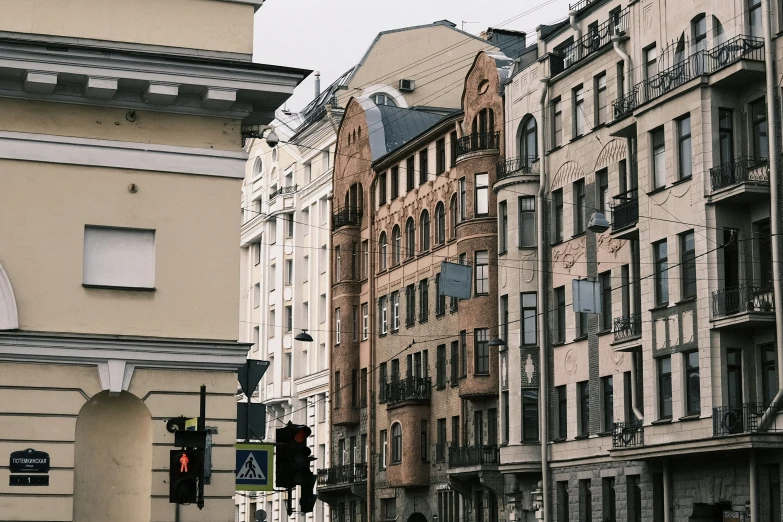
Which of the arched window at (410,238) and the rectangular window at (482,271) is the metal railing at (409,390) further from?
the rectangular window at (482,271)

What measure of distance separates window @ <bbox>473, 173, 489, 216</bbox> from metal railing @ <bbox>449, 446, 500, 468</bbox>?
8356mm

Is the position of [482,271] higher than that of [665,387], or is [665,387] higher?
[482,271]

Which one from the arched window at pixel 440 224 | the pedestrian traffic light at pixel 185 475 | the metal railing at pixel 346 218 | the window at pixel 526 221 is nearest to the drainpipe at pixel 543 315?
the window at pixel 526 221

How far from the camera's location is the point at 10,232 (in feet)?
67.7

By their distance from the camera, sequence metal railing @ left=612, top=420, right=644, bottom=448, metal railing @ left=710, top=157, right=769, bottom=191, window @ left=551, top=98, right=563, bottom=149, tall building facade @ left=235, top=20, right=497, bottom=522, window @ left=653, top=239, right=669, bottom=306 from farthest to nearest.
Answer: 1. tall building facade @ left=235, top=20, right=497, bottom=522
2. window @ left=551, top=98, right=563, bottom=149
3. metal railing @ left=612, top=420, right=644, bottom=448
4. window @ left=653, top=239, right=669, bottom=306
5. metal railing @ left=710, top=157, right=769, bottom=191

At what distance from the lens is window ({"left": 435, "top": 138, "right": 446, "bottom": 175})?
59938 mm

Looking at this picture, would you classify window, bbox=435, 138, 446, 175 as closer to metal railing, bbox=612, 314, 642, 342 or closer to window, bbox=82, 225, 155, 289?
metal railing, bbox=612, 314, 642, 342

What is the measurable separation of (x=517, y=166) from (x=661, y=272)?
11.6 meters

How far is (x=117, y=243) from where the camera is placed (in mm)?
21266

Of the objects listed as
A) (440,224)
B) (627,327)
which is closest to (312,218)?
(440,224)

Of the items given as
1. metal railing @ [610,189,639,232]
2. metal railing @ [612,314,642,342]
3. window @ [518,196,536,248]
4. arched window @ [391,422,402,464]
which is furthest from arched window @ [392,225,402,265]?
metal railing @ [612,314,642,342]

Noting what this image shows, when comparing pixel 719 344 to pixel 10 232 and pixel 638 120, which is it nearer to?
pixel 638 120

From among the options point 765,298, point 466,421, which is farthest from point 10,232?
point 466,421

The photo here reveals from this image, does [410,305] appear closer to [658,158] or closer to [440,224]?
[440,224]
